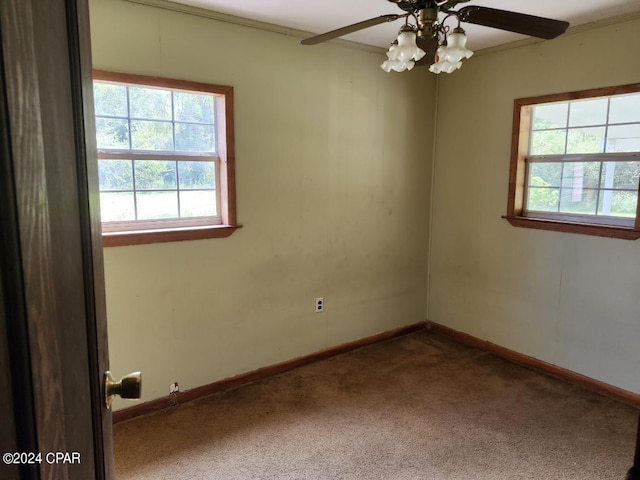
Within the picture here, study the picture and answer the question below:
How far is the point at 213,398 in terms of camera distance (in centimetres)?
288

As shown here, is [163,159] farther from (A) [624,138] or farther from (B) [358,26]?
(A) [624,138]

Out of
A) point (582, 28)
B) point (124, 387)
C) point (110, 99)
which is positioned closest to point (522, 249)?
point (582, 28)

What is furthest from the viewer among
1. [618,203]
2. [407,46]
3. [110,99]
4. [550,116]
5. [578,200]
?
[550,116]

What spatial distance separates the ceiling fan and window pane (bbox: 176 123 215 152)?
1.24 meters

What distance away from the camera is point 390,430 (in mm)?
2531

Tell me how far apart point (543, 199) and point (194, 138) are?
2.60 m

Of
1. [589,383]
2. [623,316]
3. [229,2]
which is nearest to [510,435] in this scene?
[589,383]

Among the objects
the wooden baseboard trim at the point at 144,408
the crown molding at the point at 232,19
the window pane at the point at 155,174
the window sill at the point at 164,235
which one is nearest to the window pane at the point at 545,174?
the crown molding at the point at 232,19

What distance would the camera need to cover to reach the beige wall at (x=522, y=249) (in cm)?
283

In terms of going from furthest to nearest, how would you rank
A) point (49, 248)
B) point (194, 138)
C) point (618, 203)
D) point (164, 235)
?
1. point (618, 203)
2. point (194, 138)
3. point (164, 235)
4. point (49, 248)

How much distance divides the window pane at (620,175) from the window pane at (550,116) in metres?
0.45

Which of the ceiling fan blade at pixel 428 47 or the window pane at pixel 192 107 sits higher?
the ceiling fan blade at pixel 428 47

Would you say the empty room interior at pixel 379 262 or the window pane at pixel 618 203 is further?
A: the window pane at pixel 618 203

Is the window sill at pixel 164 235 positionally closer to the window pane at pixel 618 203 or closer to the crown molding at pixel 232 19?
the crown molding at pixel 232 19
